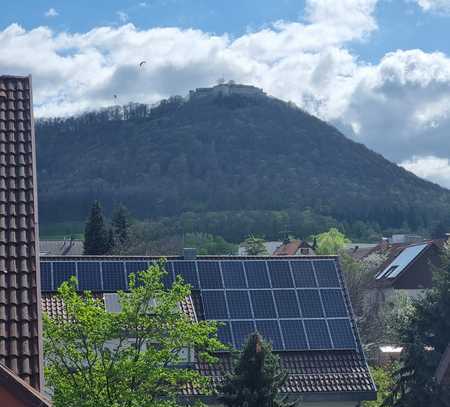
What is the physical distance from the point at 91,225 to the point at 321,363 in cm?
4331

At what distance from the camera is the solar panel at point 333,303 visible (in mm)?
29594

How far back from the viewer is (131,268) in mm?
29875

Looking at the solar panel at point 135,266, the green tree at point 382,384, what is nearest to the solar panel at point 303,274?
the green tree at point 382,384

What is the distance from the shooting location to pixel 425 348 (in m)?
25.9

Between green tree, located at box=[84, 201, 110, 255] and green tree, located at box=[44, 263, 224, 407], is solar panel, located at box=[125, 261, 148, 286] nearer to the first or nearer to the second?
green tree, located at box=[44, 263, 224, 407]

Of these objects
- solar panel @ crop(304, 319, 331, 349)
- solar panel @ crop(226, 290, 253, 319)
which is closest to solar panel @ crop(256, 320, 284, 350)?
solar panel @ crop(226, 290, 253, 319)

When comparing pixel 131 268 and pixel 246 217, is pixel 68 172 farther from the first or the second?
pixel 131 268

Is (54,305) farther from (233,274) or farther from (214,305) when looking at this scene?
(233,274)

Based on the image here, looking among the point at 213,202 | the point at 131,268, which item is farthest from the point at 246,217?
the point at 131,268

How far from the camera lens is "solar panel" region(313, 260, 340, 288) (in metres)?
30.7

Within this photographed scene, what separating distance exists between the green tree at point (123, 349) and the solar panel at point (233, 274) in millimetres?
14710

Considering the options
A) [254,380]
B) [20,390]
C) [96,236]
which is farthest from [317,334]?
[96,236]

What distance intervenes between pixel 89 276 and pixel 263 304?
5.42 meters

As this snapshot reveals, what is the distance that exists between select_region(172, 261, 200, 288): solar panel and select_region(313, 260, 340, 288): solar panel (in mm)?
4063
